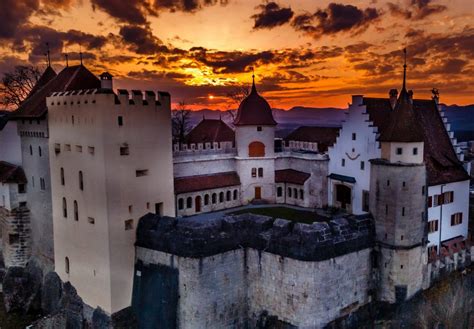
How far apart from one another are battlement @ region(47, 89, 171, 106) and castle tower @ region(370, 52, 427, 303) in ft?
42.9

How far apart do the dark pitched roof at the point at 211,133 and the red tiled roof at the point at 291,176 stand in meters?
5.93

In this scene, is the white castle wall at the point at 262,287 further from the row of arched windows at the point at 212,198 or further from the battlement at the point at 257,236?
the row of arched windows at the point at 212,198

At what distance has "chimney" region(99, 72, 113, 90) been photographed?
2511 cm

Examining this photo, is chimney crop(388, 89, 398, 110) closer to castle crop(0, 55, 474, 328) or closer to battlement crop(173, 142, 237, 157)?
castle crop(0, 55, 474, 328)

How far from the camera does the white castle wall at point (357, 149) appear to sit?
3184 cm

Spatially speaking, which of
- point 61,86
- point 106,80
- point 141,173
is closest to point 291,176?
point 141,173

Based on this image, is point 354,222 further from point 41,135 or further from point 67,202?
point 41,135

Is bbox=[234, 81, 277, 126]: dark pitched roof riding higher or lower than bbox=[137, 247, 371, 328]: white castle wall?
higher

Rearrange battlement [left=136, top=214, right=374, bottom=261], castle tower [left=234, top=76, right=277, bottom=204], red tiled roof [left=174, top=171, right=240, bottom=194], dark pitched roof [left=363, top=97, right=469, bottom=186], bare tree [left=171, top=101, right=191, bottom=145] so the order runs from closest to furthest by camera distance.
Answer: battlement [left=136, top=214, right=374, bottom=261], dark pitched roof [left=363, top=97, right=469, bottom=186], red tiled roof [left=174, top=171, right=240, bottom=194], castle tower [left=234, top=76, right=277, bottom=204], bare tree [left=171, top=101, right=191, bottom=145]

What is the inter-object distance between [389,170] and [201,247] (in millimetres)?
11168

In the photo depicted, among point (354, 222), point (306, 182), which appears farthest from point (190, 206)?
point (354, 222)

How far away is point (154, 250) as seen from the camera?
2372 cm

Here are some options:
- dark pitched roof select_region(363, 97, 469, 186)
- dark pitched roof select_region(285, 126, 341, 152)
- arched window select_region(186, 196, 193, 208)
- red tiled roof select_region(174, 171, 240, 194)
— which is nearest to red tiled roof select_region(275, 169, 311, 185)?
dark pitched roof select_region(285, 126, 341, 152)

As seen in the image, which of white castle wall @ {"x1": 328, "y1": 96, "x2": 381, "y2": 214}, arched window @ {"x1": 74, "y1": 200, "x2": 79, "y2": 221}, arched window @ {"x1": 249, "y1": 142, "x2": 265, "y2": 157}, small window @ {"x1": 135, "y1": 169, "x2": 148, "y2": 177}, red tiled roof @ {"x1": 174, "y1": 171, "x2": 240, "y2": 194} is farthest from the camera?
arched window @ {"x1": 249, "y1": 142, "x2": 265, "y2": 157}
